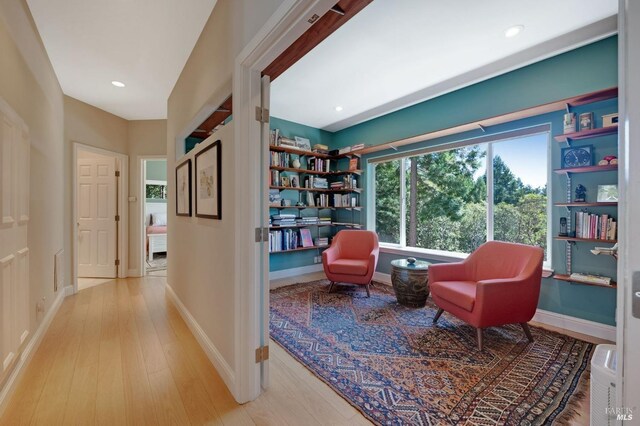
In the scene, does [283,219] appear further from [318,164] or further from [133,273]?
[133,273]

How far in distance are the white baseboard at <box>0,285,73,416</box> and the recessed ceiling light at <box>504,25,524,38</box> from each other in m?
4.33

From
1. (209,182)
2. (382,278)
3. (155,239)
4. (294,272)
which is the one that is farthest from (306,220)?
(155,239)

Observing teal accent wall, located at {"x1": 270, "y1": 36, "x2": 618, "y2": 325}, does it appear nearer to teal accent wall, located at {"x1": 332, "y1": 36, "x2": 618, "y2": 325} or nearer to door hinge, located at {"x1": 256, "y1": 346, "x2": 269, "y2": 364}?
teal accent wall, located at {"x1": 332, "y1": 36, "x2": 618, "y2": 325}

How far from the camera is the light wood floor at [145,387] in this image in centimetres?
147

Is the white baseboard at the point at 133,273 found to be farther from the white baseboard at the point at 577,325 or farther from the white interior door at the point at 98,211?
the white baseboard at the point at 577,325

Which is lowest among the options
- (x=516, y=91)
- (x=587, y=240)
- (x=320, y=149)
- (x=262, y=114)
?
(x=587, y=240)

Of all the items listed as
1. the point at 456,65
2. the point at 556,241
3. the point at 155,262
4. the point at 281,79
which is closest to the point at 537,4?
the point at 456,65

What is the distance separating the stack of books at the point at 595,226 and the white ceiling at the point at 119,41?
356 cm

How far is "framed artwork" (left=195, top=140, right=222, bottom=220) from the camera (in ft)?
6.35

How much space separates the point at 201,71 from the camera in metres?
2.34

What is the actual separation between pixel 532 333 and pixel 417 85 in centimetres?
288

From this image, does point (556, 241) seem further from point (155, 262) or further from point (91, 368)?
point (155, 262)

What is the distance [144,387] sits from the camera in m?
1.71

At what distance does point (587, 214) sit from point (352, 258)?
252cm
